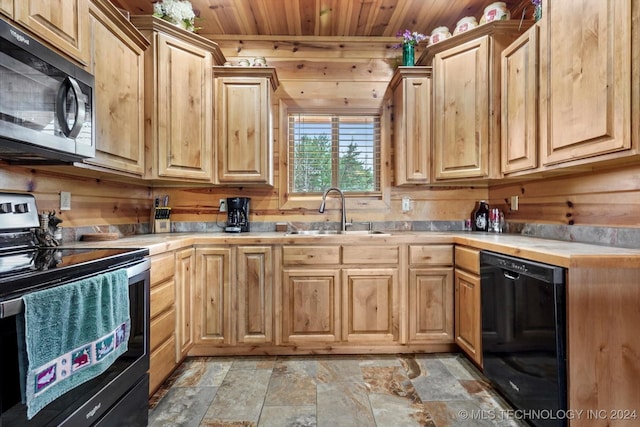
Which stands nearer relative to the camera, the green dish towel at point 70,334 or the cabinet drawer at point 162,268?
the green dish towel at point 70,334

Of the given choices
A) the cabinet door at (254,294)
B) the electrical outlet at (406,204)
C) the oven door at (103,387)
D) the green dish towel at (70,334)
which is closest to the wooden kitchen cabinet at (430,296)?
the electrical outlet at (406,204)

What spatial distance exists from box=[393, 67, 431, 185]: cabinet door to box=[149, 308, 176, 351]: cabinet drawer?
6.54ft

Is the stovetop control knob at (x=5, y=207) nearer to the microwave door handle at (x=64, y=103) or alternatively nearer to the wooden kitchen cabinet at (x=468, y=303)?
the microwave door handle at (x=64, y=103)

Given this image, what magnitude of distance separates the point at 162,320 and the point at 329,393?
1055mm

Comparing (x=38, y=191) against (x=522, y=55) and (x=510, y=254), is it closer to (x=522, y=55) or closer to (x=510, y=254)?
(x=510, y=254)

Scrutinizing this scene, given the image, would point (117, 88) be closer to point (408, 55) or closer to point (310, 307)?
point (310, 307)

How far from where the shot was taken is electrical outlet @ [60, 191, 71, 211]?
183 centimetres

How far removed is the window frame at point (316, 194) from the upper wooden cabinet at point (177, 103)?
67cm

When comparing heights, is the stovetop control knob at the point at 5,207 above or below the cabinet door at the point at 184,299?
above

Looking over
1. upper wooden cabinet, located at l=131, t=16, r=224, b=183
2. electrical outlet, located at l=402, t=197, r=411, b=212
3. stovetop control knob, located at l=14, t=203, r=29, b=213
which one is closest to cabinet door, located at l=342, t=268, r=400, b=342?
electrical outlet, located at l=402, t=197, r=411, b=212

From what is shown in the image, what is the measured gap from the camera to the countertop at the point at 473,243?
1286 millimetres

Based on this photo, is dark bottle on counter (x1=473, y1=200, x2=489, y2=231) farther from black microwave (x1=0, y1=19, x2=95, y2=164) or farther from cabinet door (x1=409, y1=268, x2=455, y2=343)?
black microwave (x1=0, y1=19, x2=95, y2=164)

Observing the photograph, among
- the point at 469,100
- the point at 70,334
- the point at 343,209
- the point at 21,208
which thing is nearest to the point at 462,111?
the point at 469,100

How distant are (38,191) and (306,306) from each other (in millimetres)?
1721
